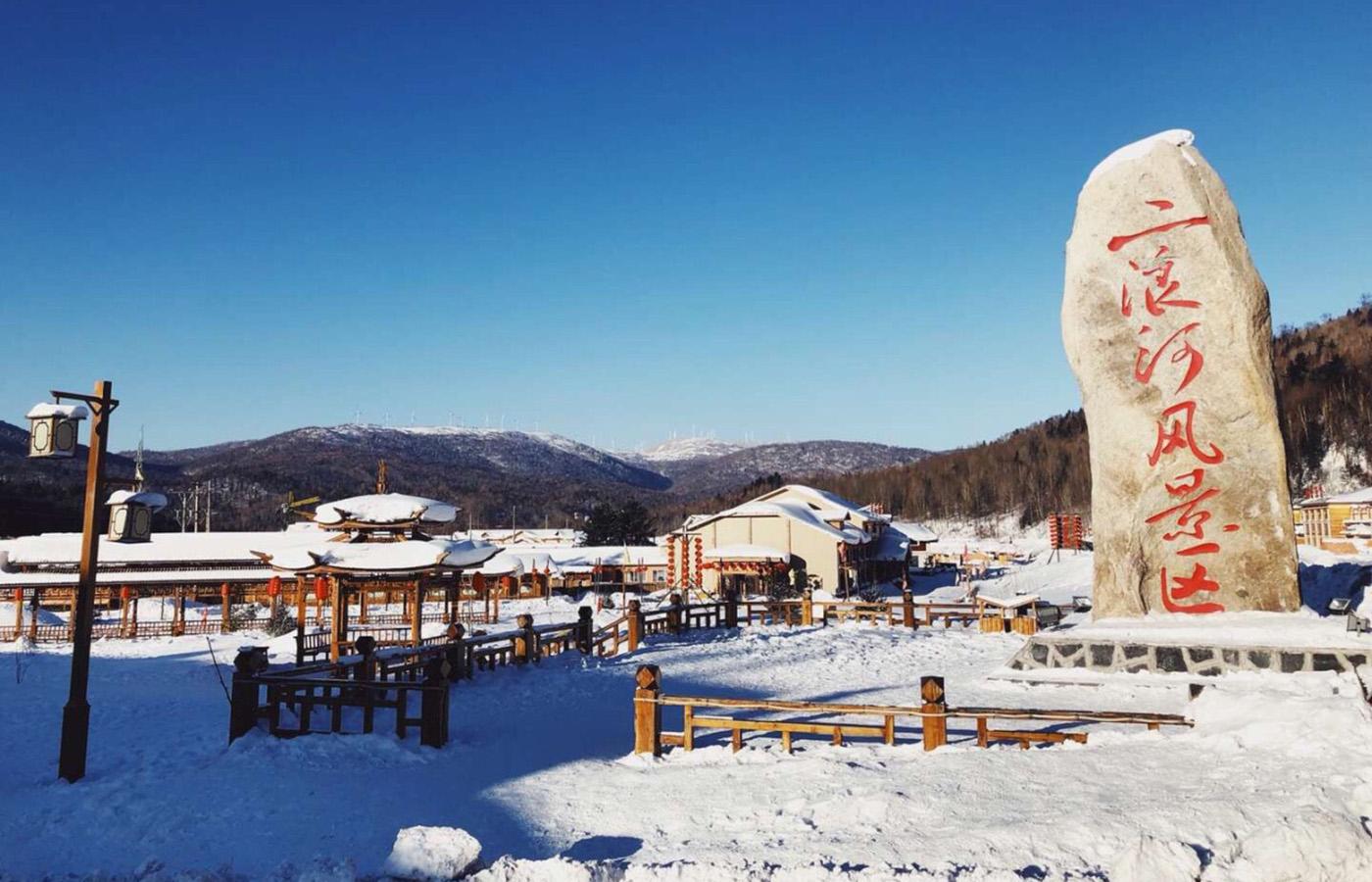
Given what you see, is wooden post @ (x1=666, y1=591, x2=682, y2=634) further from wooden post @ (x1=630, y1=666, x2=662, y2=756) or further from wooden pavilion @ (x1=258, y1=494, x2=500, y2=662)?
wooden post @ (x1=630, y1=666, x2=662, y2=756)

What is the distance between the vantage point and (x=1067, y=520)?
64.4 m

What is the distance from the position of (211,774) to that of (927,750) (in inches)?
288

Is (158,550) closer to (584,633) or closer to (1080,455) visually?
(584,633)

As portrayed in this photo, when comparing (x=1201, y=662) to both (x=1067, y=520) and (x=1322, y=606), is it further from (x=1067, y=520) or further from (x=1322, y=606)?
(x=1067, y=520)

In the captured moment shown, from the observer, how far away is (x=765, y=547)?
44438 mm

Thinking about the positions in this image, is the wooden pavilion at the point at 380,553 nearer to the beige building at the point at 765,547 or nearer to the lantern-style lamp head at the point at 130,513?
the lantern-style lamp head at the point at 130,513

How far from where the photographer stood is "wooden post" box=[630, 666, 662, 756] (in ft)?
32.8

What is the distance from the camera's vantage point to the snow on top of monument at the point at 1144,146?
1570 centimetres

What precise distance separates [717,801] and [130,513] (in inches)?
288

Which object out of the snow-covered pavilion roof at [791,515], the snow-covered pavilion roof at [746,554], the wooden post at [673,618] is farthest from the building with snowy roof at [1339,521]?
the wooden post at [673,618]

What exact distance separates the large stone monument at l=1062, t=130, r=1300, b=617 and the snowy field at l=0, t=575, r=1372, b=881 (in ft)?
7.50

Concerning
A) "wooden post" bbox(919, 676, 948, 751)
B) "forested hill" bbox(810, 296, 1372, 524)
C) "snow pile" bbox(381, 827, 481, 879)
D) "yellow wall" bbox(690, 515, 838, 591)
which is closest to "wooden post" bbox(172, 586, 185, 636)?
"yellow wall" bbox(690, 515, 838, 591)

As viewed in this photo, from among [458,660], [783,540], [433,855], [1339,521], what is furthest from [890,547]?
[433,855]

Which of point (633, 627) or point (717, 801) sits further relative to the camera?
point (633, 627)
